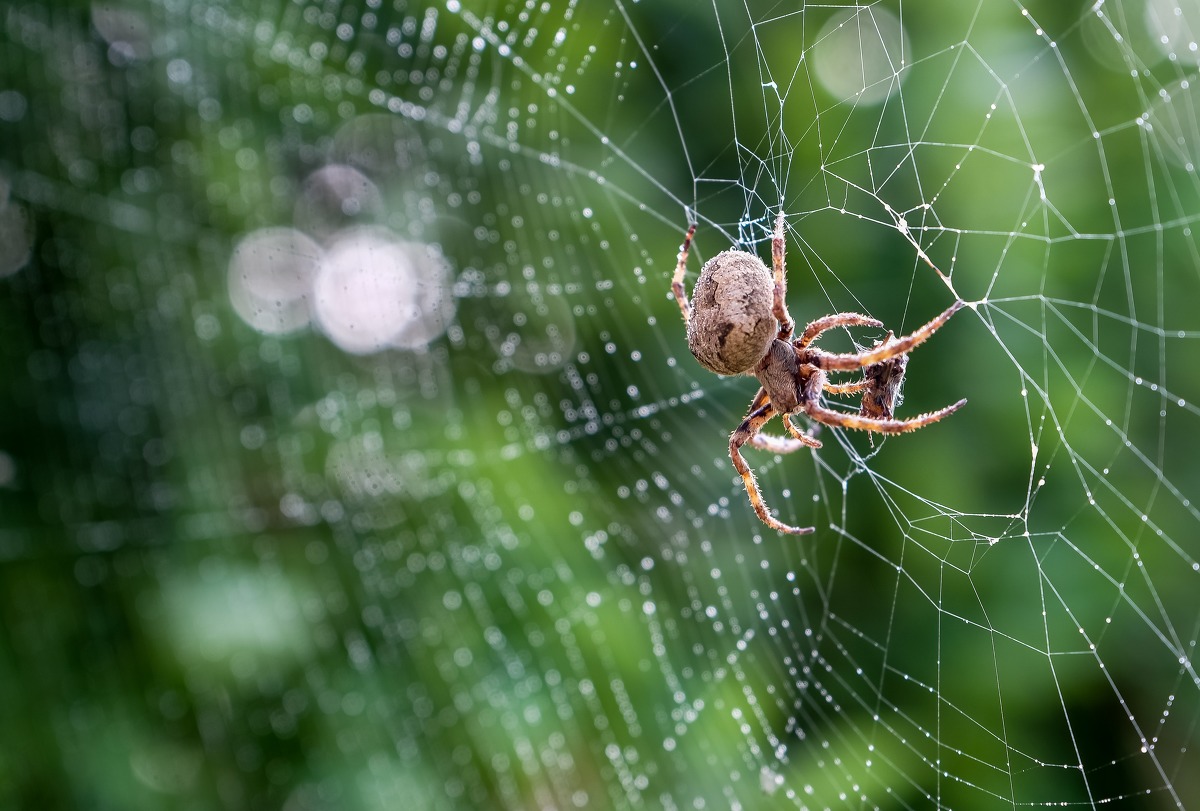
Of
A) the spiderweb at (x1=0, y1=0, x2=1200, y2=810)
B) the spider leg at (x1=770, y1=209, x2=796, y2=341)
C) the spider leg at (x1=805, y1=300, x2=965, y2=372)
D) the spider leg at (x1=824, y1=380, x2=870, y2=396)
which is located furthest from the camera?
the spiderweb at (x1=0, y1=0, x2=1200, y2=810)

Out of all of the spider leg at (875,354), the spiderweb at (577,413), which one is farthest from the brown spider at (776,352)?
the spiderweb at (577,413)

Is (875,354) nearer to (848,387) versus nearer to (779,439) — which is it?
(848,387)

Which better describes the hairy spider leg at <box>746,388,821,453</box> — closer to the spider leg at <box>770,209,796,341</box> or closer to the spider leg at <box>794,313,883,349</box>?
the spider leg at <box>794,313,883,349</box>

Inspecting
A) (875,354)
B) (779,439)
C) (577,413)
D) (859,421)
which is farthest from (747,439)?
Answer: (577,413)

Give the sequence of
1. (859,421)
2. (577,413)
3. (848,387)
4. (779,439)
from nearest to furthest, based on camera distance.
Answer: (859,421) < (848,387) < (779,439) < (577,413)

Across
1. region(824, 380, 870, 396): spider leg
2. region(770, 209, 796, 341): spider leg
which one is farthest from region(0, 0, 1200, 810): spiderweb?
region(770, 209, 796, 341): spider leg

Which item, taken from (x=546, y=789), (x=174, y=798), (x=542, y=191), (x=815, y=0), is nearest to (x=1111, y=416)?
(x=815, y=0)

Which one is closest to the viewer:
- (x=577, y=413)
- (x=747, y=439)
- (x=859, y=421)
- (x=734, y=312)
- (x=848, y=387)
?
(x=734, y=312)
